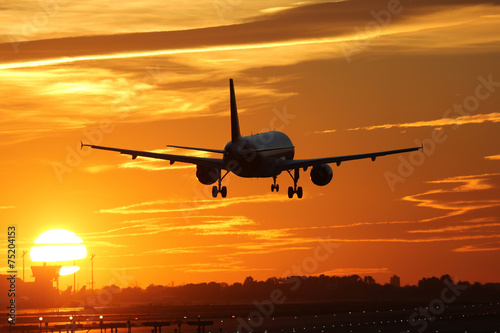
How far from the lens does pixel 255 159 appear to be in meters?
94.2

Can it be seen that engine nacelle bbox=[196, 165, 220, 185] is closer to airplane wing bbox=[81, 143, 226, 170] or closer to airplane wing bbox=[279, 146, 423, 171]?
airplane wing bbox=[81, 143, 226, 170]

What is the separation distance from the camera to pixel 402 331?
438 ft

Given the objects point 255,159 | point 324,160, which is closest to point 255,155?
point 255,159

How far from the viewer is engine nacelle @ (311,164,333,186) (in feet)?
344

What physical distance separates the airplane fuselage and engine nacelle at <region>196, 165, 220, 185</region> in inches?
345

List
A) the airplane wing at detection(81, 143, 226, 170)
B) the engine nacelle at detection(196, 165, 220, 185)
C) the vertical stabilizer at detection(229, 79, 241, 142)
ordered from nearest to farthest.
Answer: the vertical stabilizer at detection(229, 79, 241, 142) < the airplane wing at detection(81, 143, 226, 170) < the engine nacelle at detection(196, 165, 220, 185)

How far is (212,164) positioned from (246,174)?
7713 millimetres

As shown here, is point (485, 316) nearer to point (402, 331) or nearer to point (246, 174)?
point (402, 331)

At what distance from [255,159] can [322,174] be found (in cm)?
1367

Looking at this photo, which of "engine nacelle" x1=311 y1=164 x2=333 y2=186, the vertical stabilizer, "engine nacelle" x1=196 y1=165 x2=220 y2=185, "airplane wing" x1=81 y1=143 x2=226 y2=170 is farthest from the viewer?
"engine nacelle" x1=196 y1=165 x2=220 y2=185

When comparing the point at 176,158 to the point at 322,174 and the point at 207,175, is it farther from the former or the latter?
the point at 322,174

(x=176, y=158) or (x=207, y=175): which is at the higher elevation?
(x=176, y=158)

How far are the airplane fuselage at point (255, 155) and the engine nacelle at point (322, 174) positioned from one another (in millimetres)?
4497

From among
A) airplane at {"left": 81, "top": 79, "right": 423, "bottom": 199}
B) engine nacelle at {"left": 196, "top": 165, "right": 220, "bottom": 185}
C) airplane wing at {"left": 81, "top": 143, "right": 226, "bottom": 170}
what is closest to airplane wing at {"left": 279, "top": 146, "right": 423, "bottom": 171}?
airplane at {"left": 81, "top": 79, "right": 423, "bottom": 199}
